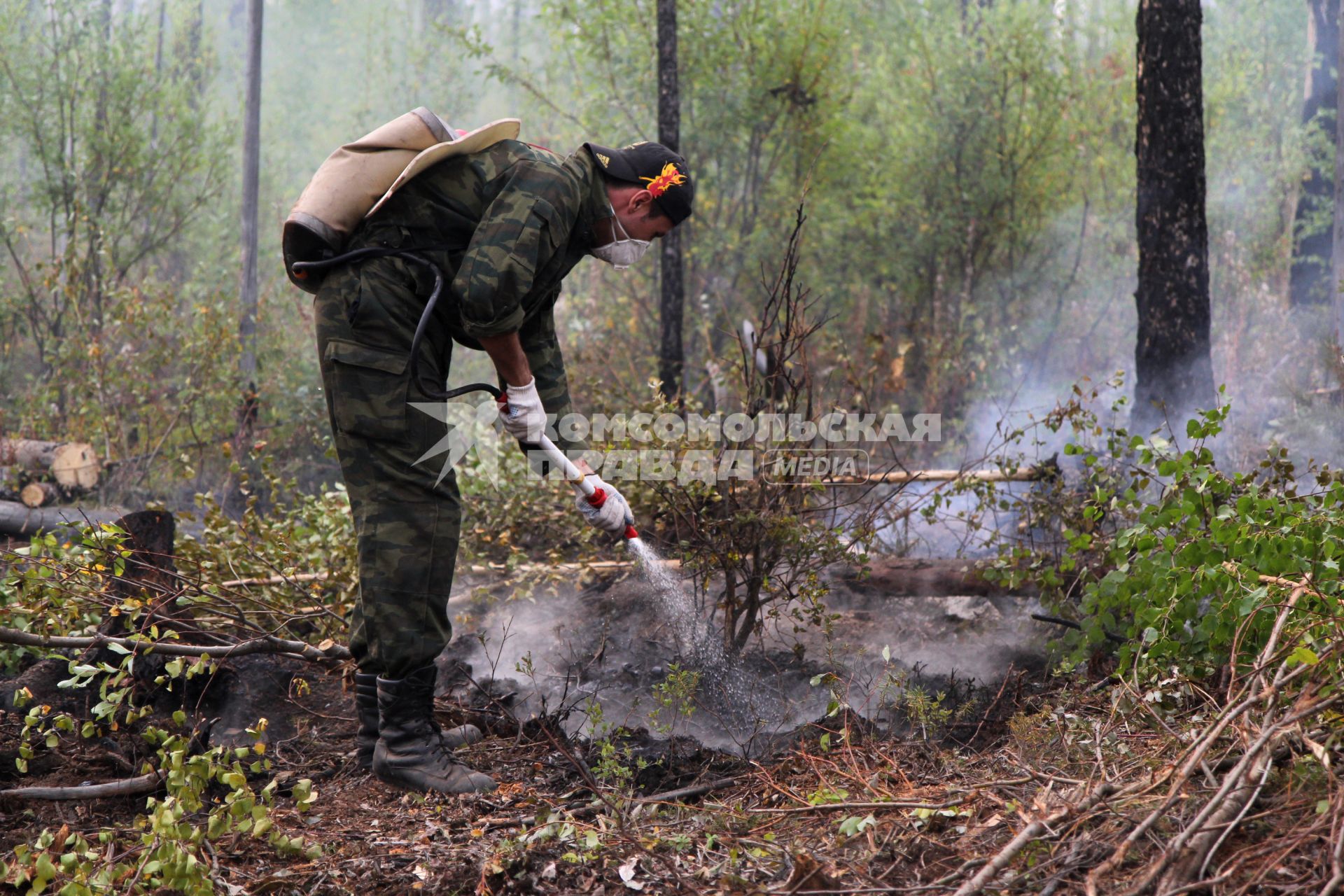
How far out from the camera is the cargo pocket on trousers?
2717 mm

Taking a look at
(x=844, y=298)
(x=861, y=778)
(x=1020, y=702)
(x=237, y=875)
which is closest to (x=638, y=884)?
(x=861, y=778)

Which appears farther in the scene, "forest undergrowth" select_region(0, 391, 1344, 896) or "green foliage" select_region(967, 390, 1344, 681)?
"green foliage" select_region(967, 390, 1344, 681)

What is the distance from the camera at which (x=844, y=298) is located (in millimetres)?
10273

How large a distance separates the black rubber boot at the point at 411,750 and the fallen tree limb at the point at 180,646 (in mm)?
392

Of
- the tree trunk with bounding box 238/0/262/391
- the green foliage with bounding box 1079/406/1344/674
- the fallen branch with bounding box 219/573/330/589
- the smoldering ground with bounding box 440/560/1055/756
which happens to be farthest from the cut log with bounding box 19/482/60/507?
the green foliage with bounding box 1079/406/1344/674

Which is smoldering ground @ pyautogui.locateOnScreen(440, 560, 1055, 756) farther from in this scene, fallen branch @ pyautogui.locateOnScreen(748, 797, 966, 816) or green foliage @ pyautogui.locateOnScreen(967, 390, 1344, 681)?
fallen branch @ pyautogui.locateOnScreen(748, 797, 966, 816)

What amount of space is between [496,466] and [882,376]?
414 centimetres

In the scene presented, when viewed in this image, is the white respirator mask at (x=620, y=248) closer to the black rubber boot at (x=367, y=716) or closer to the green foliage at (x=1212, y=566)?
the black rubber boot at (x=367, y=716)

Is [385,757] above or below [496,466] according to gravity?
below

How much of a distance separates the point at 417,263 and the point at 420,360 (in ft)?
0.87

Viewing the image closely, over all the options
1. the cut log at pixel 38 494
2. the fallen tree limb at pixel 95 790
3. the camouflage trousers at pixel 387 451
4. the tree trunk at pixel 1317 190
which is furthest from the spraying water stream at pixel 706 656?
the tree trunk at pixel 1317 190

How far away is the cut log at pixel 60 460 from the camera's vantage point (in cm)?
665

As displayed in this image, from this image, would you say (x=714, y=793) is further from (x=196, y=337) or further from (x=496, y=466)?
(x=196, y=337)

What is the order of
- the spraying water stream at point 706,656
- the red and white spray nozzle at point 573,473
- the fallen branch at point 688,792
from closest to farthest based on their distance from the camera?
the fallen branch at point 688,792
the red and white spray nozzle at point 573,473
the spraying water stream at point 706,656
